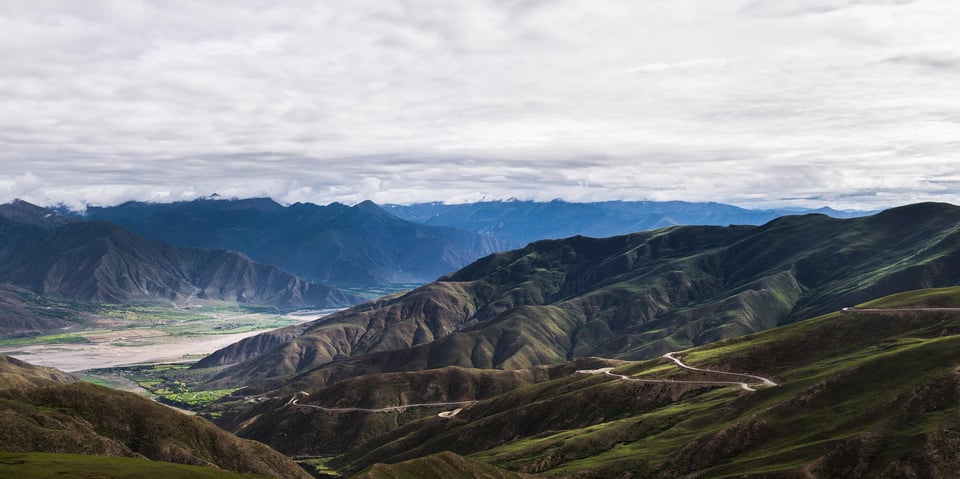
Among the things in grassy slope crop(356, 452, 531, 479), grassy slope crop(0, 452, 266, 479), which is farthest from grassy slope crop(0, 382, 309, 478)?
grassy slope crop(356, 452, 531, 479)

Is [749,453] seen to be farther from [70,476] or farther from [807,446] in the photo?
[70,476]

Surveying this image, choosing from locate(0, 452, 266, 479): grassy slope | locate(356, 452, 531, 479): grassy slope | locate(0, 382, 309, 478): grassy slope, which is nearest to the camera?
locate(0, 452, 266, 479): grassy slope

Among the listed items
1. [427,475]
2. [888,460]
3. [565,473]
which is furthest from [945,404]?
[427,475]

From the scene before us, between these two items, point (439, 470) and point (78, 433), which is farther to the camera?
point (439, 470)

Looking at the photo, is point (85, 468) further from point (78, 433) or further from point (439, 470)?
point (439, 470)

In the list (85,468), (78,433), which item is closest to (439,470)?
(85,468)

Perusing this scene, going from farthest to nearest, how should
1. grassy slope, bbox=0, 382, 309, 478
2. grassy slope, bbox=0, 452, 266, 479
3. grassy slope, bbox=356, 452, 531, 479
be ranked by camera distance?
grassy slope, bbox=356, 452, 531, 479, grassy slope, bbox=0, 382, 309, 478, grassy slope, bbox=0, 452, 266, 479

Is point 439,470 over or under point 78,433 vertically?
under

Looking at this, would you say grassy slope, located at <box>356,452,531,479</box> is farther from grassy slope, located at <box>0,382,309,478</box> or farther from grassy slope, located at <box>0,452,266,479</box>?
grassy slope, located at <box>0,382,309,478</box>
